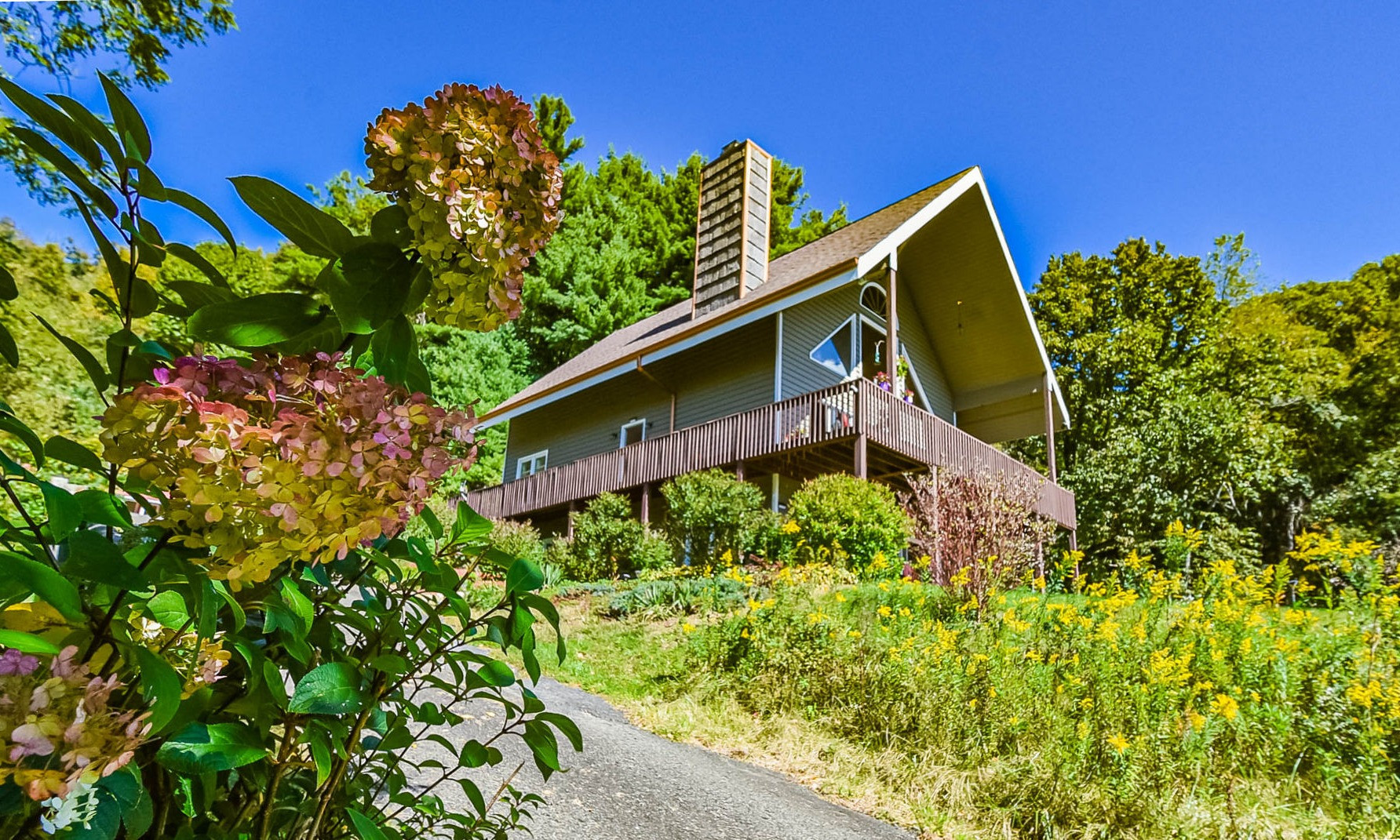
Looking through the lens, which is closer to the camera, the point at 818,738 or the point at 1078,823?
the point at 1078,823

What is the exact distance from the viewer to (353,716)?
1055mm

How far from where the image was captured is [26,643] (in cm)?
59

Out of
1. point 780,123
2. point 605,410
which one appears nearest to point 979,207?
point 605,410

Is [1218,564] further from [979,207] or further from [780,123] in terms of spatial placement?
[780,123]

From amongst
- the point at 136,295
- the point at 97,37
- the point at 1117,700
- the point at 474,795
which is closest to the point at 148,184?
the point at 136,295

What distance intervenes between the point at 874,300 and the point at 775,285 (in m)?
2.65

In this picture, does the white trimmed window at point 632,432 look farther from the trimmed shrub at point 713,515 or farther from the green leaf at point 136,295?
the green leaf at point 136,295

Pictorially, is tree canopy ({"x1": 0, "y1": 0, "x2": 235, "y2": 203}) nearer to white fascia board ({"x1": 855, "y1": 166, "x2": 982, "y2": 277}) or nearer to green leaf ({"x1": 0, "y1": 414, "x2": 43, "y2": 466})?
green leaf ({"x1": 0, "y1": 414, "x2": 43, "y2": 466})

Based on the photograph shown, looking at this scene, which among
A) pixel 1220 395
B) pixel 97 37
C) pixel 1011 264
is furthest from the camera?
pixel 1220 395

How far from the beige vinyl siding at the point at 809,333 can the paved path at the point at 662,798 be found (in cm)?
1162

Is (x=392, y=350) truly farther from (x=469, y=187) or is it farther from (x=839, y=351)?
(x=839, y=351)

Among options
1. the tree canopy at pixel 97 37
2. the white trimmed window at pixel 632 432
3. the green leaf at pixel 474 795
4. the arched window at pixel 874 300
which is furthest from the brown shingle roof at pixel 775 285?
the green leaf at pixel 474 795

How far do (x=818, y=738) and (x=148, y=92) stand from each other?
296 inches

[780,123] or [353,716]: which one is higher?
[780,123]
